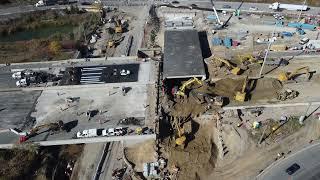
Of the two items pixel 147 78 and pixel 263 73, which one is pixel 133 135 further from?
pixel 263 73

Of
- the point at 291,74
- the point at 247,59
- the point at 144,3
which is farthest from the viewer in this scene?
the point at 144,3

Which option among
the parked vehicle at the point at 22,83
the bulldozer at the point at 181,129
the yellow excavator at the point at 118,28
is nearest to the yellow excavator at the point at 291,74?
the bulldozer at the point at 181,129

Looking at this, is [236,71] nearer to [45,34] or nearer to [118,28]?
[118,28]

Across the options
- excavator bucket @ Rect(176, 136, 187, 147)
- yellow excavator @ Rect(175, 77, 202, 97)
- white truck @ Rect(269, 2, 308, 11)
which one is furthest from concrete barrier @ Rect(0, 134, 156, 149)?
white truck @ Rect(269, 2, 308, 11)

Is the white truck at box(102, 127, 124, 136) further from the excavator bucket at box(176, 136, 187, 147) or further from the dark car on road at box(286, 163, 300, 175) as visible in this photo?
the dark car on road at box(286, 163, 300, 175)

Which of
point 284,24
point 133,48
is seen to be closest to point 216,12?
point 284,24

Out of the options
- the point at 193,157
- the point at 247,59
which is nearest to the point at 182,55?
the point at 247,59
